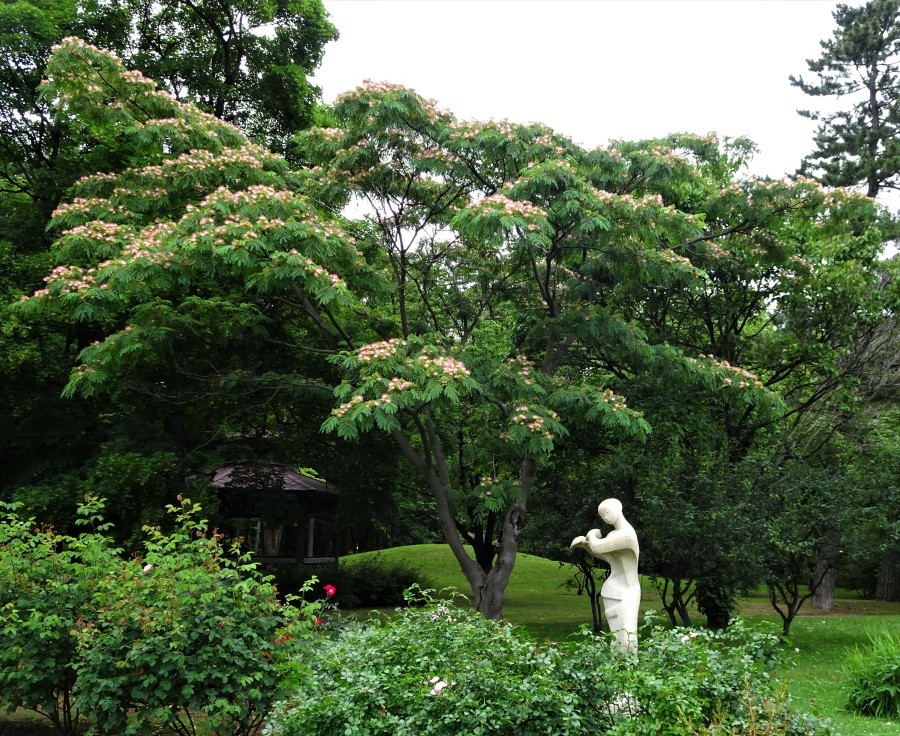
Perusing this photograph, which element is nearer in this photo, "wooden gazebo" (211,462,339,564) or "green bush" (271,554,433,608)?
A: "wooden gazebo" (211,462,339,564)

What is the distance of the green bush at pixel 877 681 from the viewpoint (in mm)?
8258

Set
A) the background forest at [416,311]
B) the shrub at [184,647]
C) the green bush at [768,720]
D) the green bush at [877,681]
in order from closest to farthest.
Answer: the green bush at [768,720], the shrub at [184,647], the green bush at [877,681], the background forest at [416,311]

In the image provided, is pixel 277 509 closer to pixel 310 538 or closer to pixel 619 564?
pixel 619 564

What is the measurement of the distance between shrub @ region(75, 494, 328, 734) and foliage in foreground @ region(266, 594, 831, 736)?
95cm

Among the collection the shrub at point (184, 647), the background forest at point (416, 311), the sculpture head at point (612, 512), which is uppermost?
the background forest at point (416, 311)

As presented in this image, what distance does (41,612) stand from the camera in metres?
6.59

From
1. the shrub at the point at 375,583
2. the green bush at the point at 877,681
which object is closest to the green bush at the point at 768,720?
the green bush at the point at 877,681

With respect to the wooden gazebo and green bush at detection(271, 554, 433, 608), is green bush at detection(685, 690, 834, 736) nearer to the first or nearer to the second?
the wooden gazebo

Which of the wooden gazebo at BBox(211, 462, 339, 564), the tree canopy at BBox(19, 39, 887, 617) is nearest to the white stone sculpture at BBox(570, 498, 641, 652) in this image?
the tree canopy at BBox(19, 39, 887, 617)

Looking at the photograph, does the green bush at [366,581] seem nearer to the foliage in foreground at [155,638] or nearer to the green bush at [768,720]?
the foliage in foreground at [155,638]

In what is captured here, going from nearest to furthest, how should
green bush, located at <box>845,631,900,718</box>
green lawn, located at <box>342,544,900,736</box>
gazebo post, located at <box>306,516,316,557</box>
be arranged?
green bush, located at <box>845,631,900,718</box>
green lawn, located at <box>342,544,900,736</box>
gazebo post, located at <box>306,516,316,557</box>

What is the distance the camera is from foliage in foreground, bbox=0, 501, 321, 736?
227 inches

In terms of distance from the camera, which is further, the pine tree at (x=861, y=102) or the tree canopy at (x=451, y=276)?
the pine tree at (x=861, y=102)

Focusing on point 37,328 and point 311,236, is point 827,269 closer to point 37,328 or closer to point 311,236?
point 311,236
